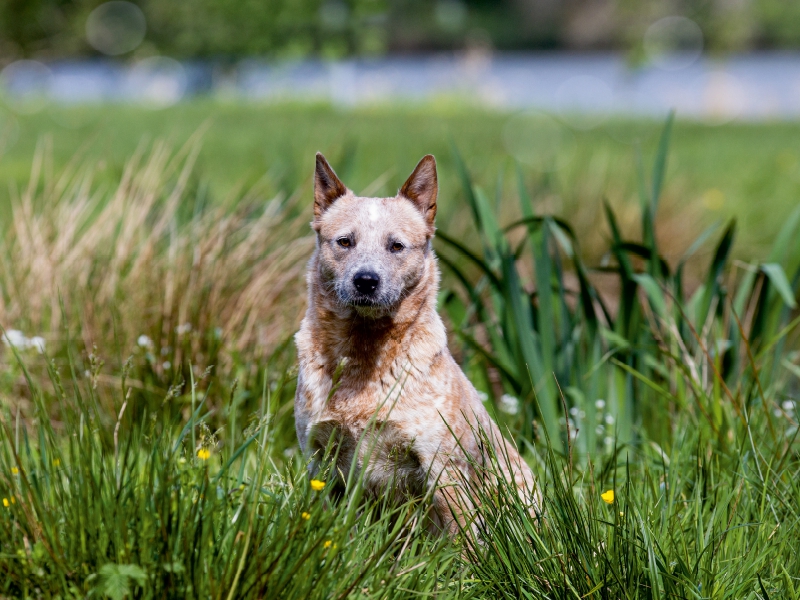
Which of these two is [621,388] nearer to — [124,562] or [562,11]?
[124,562]

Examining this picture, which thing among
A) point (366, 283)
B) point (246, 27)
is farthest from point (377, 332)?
point (246, 27)

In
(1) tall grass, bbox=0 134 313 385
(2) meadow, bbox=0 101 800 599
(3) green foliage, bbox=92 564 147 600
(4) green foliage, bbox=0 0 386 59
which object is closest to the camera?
(3) green foliage, bbox=92 564 147 600

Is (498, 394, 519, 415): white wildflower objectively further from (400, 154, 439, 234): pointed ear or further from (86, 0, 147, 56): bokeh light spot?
(86, 0, 147, 56): bokeh light spot

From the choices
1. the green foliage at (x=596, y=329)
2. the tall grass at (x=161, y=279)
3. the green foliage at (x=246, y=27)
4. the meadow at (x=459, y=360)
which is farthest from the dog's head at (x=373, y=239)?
the green foliage at (x=246, y=27)

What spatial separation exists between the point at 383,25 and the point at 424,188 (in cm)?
2551

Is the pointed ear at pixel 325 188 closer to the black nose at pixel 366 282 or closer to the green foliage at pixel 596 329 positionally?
the black nose at pixel 366 282

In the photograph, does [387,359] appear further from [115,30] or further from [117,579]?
[115,30]

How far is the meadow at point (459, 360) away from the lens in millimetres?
2055

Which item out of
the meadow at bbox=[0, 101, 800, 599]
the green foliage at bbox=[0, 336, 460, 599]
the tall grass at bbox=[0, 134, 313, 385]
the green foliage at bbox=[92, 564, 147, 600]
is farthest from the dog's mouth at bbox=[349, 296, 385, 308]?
the tall grass at bbox=[0, 134, 313, 385]

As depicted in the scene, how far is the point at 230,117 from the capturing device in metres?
13.7

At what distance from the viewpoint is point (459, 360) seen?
13.1 feet

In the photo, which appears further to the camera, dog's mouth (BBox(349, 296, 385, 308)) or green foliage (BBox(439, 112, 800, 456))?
green foliage (BBox(439, 112, 800, 456))

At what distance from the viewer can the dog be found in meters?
2.61

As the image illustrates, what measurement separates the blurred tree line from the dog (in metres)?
14.8
